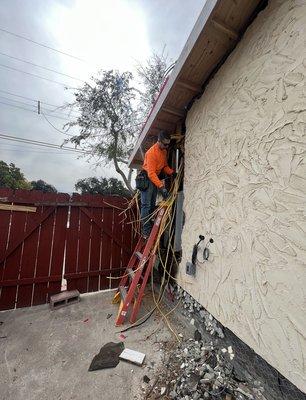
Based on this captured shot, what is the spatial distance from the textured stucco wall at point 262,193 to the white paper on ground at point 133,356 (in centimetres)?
91

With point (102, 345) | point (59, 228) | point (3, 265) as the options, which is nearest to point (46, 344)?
point (102, 345)

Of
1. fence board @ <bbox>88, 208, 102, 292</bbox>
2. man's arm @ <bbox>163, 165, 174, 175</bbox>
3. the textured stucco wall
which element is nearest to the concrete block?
fence board @ <bbox>88, 208, 102, 292</bbox>

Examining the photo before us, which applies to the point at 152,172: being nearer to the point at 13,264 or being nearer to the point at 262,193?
Result: the point at 262,193

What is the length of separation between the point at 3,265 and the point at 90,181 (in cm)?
1092

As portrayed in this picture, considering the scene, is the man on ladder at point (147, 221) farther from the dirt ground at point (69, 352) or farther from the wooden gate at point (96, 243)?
the wooden gate at point (96, 243)

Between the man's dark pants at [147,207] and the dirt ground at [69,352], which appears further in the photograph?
the man's dark pants at [147,207]

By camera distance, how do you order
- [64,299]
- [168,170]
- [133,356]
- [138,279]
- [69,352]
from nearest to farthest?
[133,356] < [69,352] < [138,279] < [64,299] < [168,170]

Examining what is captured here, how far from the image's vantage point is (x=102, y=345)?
2613 mm

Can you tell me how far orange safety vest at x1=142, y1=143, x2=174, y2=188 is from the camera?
11.1ft

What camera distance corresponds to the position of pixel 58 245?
4.00m

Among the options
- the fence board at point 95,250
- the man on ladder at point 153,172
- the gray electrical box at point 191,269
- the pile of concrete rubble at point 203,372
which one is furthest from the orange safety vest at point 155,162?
the pile of concrete rubble at point 203,372

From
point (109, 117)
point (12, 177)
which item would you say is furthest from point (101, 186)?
point (12, 177)

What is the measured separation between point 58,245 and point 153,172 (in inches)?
90.4

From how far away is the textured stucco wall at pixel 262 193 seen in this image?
5.09ft
